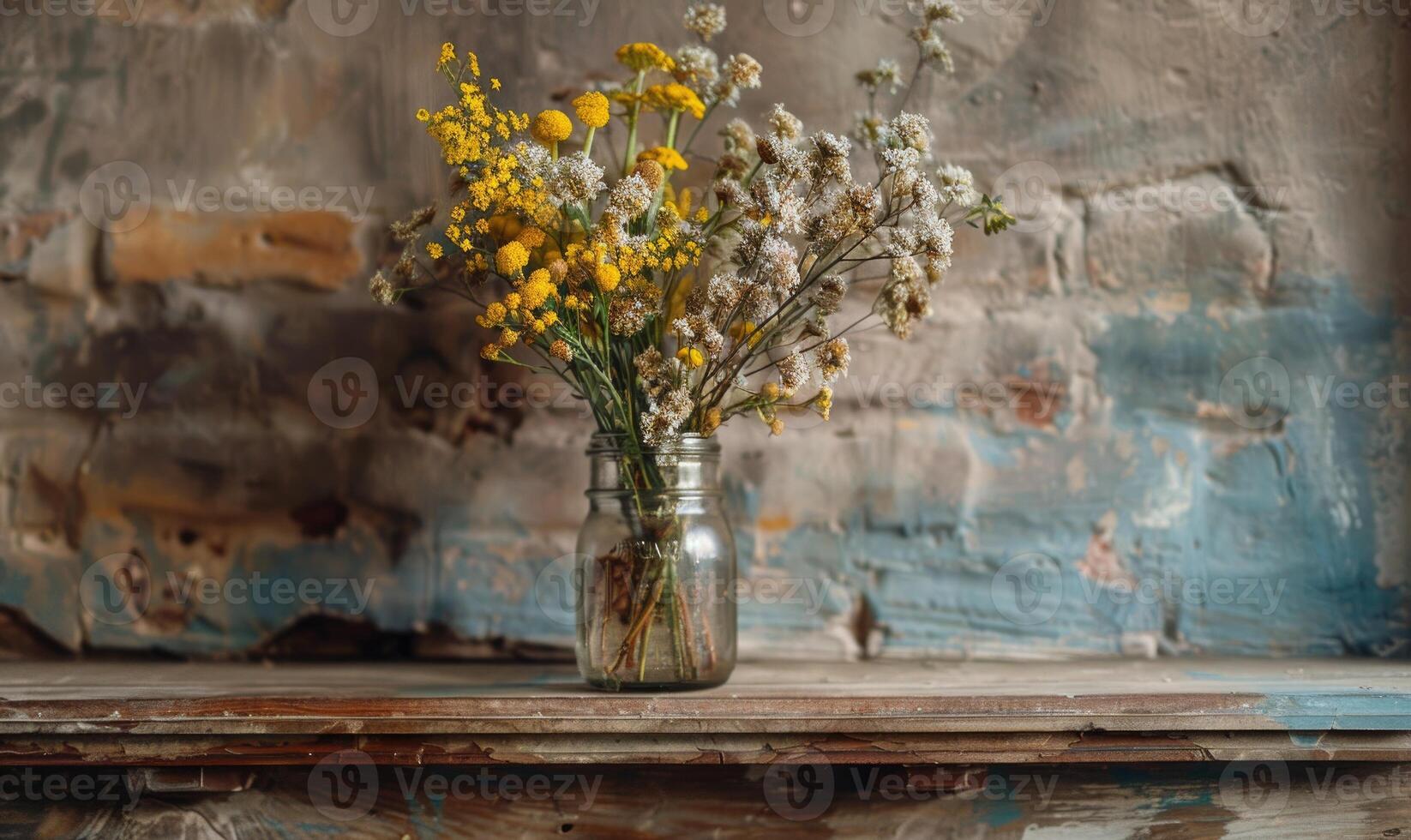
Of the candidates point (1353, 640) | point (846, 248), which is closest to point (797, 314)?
point (846, 248)

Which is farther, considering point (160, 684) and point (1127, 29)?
point (1127, 29)

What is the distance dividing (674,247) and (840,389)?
448 mm

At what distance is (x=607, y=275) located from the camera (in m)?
1.01

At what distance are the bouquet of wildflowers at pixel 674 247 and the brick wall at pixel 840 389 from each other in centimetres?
28

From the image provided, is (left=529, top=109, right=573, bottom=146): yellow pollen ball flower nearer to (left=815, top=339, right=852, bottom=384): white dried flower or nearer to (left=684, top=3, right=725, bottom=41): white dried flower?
(left=684, top=3, right=725, bottom=41): white dried flower

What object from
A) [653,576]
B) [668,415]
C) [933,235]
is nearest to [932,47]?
[933,235]

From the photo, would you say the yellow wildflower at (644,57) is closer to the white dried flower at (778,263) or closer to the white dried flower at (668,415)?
the white dried flower at (778,263)

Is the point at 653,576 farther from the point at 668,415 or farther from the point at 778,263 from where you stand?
the point at 778,263

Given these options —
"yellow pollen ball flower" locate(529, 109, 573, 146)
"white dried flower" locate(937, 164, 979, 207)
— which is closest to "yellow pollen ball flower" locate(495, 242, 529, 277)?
"yellow pollen ball flower" locate(529, 109, 573, 146)

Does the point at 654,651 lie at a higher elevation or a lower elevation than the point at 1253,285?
lower

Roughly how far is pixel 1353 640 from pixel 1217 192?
0.66m

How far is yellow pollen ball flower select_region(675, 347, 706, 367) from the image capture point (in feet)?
3.41

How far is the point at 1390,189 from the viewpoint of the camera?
1445mm

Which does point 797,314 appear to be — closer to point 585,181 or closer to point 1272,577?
point 585,181
